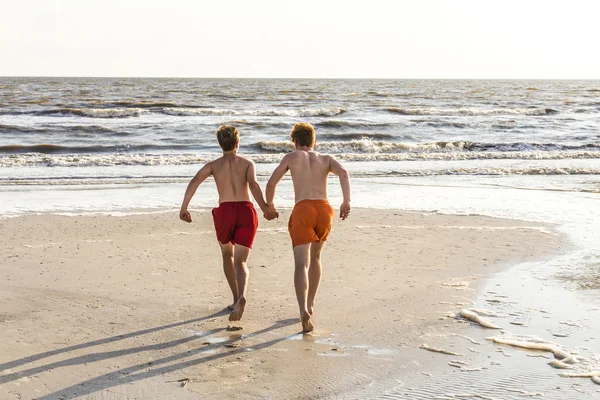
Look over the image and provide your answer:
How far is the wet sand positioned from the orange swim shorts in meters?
0.64

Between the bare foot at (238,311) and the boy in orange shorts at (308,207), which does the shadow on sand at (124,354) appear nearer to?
the bare foot at (238,311)

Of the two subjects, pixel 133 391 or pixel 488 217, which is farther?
pixel 488 217

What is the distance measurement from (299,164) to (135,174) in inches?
442

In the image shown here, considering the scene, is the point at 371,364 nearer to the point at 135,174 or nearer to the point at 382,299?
the point at 382,299

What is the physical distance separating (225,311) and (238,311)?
1.48 feet

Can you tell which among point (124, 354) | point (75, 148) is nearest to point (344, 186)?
point (124, 354)

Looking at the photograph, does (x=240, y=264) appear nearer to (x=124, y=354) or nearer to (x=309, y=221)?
(x=309, y=221)

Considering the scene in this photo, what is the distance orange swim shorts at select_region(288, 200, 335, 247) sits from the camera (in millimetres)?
5312

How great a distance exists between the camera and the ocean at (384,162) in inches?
271

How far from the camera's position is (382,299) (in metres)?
6.04

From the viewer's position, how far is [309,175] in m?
5.40

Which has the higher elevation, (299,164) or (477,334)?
(299,164)

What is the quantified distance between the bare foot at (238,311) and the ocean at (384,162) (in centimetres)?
158

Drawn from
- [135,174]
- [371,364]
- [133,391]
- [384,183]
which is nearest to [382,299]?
[371,364]
